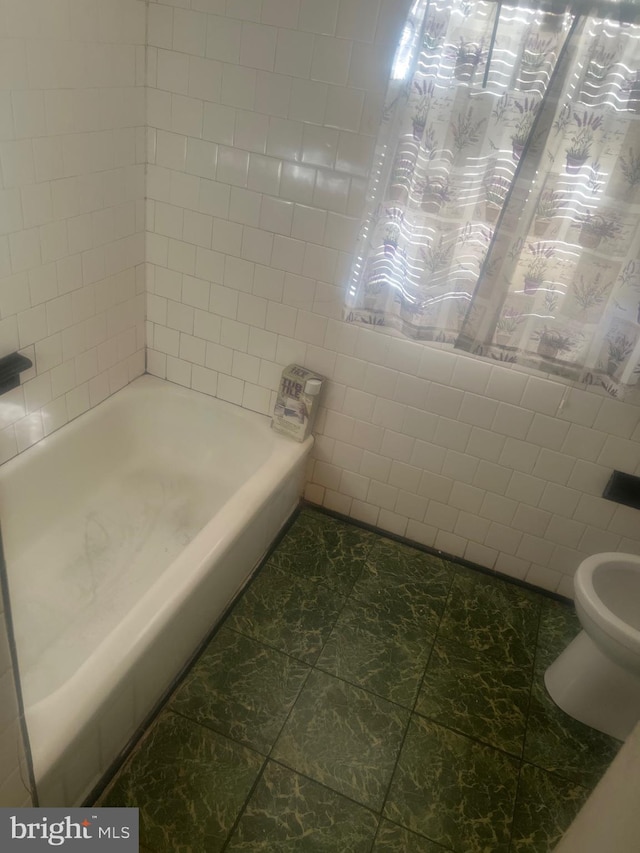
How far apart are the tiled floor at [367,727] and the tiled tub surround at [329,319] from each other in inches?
12.1

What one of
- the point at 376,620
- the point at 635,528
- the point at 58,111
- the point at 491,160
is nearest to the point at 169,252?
the point at 58,111

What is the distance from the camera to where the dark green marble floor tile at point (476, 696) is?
71.7 inches

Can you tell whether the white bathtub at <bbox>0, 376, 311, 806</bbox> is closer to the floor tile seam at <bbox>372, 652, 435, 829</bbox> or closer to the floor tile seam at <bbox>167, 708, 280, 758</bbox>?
the floor tile seam at <bbox>167, 708, 280, 758</bbox>

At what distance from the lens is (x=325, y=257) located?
204 centimetres

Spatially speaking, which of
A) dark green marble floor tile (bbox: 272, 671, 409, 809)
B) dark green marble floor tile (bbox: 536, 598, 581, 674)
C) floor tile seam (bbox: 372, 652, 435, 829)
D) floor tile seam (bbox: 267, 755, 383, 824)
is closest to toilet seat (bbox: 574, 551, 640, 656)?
dark green marble floor tile (bbox: 536, 598, 581, 674)

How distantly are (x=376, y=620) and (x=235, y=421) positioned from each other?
89 cm

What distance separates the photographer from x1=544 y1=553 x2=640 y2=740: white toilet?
1.69 meters

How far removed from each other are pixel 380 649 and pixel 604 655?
66 centimetres

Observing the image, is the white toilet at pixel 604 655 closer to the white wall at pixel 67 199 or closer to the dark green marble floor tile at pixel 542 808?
the dark green marble floor tile at pixel 542 808

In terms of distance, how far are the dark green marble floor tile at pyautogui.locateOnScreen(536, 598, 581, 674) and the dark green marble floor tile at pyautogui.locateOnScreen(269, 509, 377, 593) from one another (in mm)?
665

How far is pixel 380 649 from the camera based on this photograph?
201cm

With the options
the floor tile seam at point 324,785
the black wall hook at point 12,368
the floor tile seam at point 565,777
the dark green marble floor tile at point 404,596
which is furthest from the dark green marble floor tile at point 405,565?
the black wall hook at point 12,368

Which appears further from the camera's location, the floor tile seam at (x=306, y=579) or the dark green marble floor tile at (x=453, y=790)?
the floor tile seam at (x=306, y=579)

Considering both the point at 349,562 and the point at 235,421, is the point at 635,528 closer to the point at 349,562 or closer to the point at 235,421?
the point at 349,562
